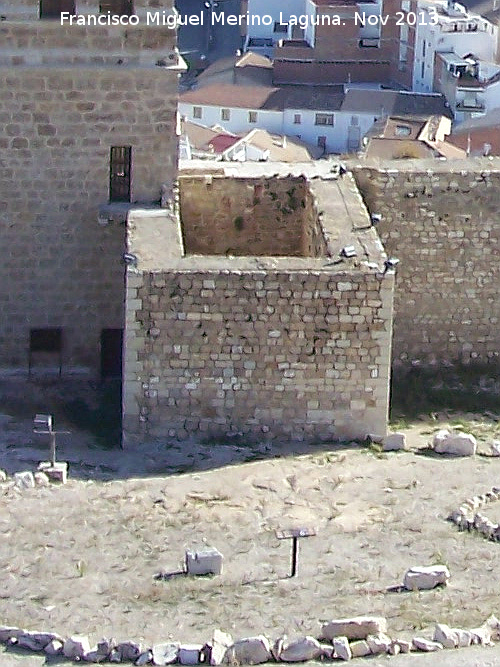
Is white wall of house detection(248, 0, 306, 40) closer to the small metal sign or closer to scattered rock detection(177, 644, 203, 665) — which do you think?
the small metal sign

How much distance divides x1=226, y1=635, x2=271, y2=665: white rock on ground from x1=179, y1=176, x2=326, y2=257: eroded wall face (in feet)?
29.3

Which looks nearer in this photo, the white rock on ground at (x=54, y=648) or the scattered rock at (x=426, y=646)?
the scattered rock at (x=426, y=646)

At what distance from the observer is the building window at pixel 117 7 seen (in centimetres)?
1789

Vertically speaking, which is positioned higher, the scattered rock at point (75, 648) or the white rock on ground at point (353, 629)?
the white rock on ground at point (353, 629)

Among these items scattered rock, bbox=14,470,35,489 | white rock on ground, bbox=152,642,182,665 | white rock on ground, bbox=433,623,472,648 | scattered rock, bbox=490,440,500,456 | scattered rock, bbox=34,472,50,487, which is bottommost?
scattered rock, bbox=490,440,500,456

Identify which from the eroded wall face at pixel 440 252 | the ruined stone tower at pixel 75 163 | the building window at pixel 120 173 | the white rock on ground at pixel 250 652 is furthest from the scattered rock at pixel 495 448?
the white rock on ground at pixel 250 652

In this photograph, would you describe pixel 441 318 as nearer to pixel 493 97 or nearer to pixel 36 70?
pixel 36 70

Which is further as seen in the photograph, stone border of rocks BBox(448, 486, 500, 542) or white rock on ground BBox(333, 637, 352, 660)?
stone border of rocks BBox(448, 486, 500, 542)

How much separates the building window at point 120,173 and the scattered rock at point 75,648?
27.2ft

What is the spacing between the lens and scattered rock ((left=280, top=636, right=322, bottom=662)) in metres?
10.9

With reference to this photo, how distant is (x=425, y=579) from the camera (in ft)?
40.8

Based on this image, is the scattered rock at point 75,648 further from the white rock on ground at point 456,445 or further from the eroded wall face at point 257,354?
the white rock on ground at point 456,445

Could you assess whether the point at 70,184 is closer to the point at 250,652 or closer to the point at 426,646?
the point at 250,652

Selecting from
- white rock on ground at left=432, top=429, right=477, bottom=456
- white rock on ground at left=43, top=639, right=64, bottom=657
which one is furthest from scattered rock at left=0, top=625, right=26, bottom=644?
white rock on ground at left=432, top=429, right=477, bottom=456
